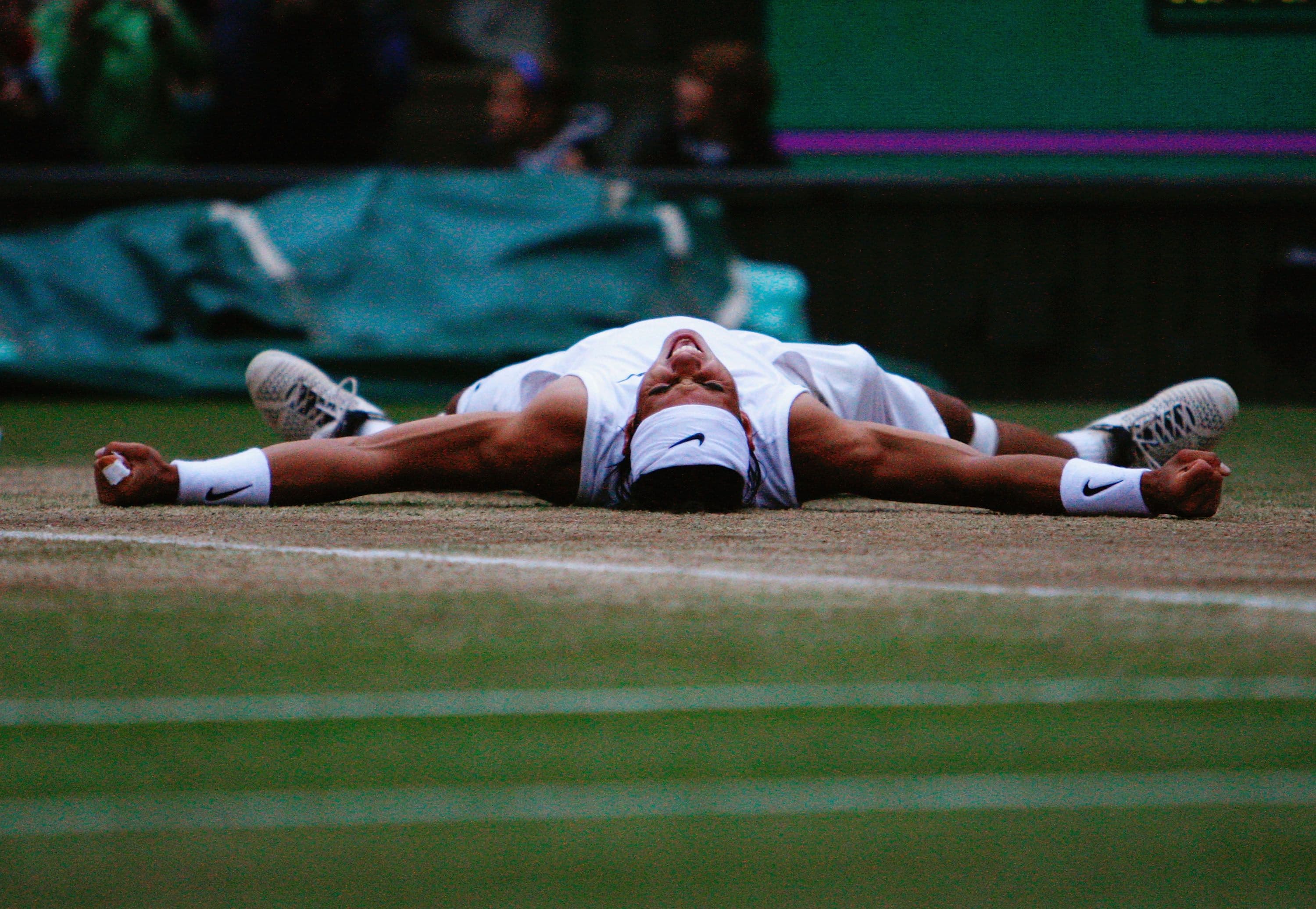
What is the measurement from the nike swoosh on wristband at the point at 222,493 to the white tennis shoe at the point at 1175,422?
7.72 ft

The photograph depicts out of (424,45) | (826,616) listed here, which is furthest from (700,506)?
(424,45)

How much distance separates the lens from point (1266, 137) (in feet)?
39.5

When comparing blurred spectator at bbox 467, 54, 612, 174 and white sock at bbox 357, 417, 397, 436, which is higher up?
blurred spectator at bbox 467, 54, 612, 174

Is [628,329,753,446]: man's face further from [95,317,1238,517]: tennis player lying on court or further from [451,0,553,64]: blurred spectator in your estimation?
[451,0,553,64]: blurred spectator

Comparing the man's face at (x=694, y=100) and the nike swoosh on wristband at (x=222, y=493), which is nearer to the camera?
→ the nike swoosh on wristband at (x=222, y=493)

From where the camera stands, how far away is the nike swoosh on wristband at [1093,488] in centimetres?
387

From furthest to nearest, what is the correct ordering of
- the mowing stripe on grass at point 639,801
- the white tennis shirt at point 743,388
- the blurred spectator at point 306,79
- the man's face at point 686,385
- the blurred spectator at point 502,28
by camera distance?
the blurred spectator at point 502,28 → the blurred spectator at point 306,79 → the white tennis shirt at point 743,388 → the man's face at point 686,385 → the mowing stripe on grass at point 639,801

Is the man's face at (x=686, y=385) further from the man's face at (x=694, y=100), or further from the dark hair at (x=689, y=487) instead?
the man's face at (x=694, y=100)

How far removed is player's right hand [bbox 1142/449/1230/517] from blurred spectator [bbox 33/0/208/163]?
20.8ft

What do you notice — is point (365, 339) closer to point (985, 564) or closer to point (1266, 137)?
point (985, 564)

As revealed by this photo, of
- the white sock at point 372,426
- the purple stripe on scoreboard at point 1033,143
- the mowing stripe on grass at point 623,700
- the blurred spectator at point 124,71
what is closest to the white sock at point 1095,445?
the white sock at point 372,426

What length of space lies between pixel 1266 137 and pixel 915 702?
11.1 metres

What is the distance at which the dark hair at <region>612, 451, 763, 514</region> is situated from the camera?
3795 mm

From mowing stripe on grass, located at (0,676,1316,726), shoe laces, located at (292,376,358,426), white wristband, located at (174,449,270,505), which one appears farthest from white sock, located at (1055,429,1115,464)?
mowing stripe on grass, located at (0,676,1316,726)
